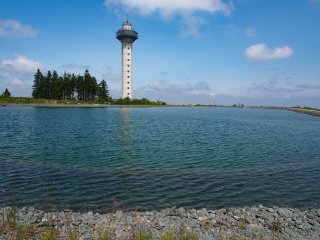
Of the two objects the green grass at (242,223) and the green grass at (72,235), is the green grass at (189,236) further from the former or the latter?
the green grass at (72,235)

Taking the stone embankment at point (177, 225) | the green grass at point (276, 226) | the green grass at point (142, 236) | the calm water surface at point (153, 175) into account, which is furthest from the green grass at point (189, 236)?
the calm water surface at point (153, 175)

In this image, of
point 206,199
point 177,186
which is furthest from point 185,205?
point 177,186

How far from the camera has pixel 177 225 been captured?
1146 centimetres

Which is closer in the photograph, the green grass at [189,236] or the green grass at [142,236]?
the green grass at [142,236]

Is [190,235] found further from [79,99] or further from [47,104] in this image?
[79,99]

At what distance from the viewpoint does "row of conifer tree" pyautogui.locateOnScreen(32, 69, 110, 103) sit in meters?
162

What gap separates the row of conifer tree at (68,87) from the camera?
161500 millimetres

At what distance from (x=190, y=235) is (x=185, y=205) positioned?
18.9ft

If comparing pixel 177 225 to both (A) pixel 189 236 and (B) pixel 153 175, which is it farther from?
(B) pixel 153 175

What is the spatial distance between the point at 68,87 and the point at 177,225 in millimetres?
162076

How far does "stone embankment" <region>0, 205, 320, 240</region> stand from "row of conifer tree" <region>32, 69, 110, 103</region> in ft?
519

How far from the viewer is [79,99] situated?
177m

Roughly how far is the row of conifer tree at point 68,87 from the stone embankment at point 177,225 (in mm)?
158057

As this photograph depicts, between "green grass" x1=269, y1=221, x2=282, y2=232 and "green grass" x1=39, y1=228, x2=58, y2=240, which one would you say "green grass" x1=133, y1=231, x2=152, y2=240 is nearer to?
"green grass" x1=39, y1=228, x2=58, y2=240
